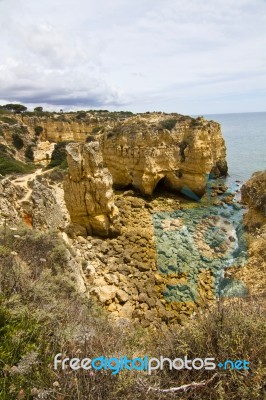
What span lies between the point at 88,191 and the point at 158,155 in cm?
857

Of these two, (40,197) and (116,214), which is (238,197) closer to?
(116,214)

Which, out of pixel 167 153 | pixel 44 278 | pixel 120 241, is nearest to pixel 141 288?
pixel 120 241

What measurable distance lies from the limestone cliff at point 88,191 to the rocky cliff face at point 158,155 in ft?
21.7

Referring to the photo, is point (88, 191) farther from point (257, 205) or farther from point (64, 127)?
point (64, 127)

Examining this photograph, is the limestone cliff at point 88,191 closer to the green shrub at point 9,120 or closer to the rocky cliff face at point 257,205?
the rocky cliff face at point 257,205

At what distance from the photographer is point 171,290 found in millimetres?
9570

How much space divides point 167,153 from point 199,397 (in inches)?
696

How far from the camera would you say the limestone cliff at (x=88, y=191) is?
1170 centimetres

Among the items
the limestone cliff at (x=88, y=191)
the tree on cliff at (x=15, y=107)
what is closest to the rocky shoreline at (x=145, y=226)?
the limestone cliff at (x=88, y=191)

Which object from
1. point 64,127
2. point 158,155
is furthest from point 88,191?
point 64,127

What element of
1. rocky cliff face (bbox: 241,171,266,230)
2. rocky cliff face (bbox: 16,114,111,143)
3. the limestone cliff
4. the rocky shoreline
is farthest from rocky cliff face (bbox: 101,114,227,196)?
rocky cliff face (bbox: 16,114,111,143)

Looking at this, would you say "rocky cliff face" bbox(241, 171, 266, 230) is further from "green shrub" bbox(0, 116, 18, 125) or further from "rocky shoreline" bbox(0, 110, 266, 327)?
"green shrub" bbox(0, 116, 18, 125)

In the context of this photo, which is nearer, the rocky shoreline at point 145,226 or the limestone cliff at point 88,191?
the rocky shoreline at point 145,226

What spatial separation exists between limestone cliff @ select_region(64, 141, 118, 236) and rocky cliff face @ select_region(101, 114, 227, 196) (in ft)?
21.7
